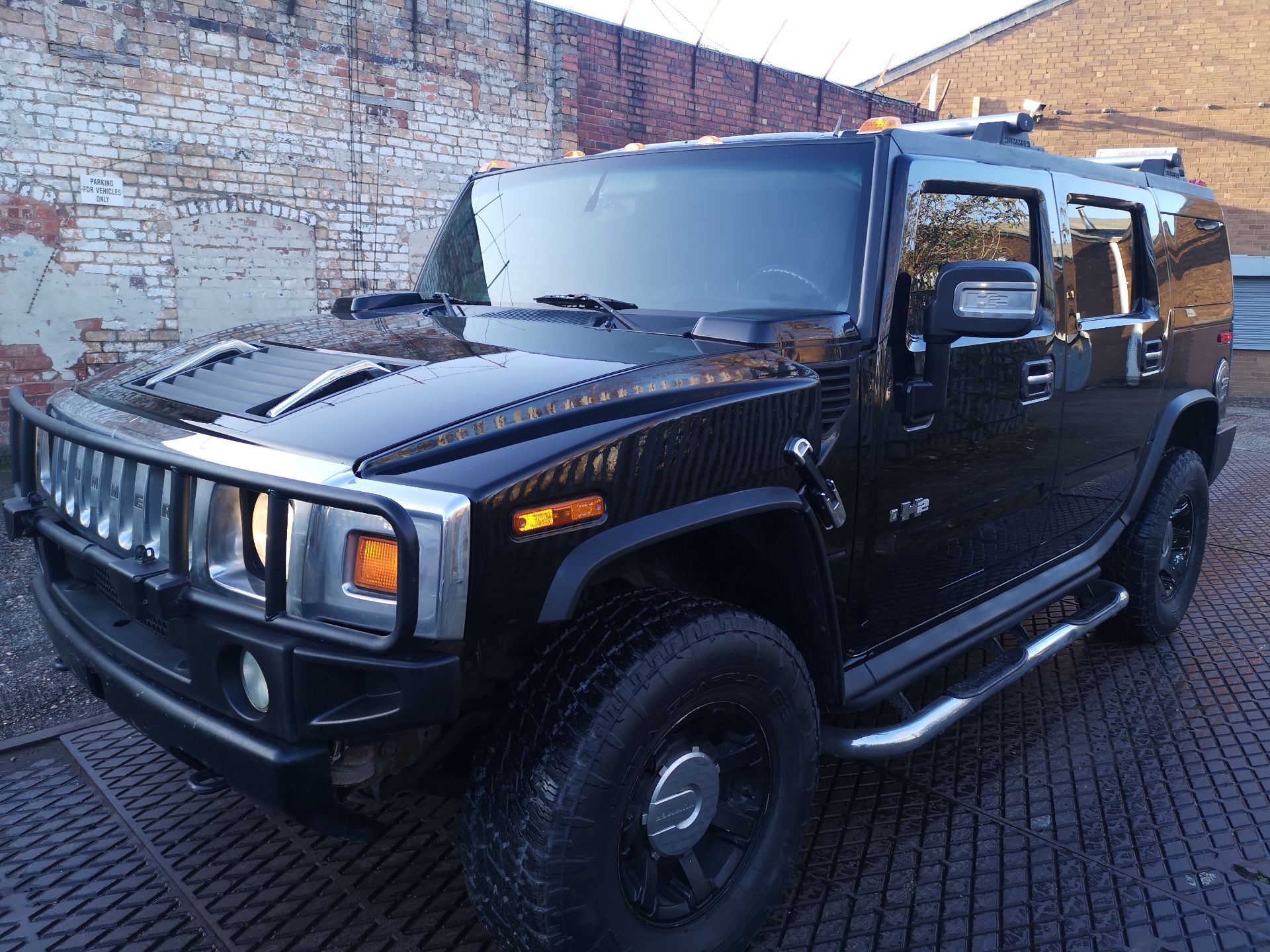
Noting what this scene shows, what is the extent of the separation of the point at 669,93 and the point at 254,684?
1019 centimetres

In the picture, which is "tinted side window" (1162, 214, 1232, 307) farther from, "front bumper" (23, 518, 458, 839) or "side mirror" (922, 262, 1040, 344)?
"front bumper" (23, 518, 458, 839)

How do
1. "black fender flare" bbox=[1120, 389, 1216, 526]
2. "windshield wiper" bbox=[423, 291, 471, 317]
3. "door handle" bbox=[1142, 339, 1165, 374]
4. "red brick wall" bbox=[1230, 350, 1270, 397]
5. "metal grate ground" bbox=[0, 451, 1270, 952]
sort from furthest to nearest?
"red brick wall" bbox=[1230, 350, 1270, 397] < "black fender flare" bbox=[1120, 389, 1216, 526] < "door handle" bbox=[1142, 339, 1165, 374] < "windshield wiper" bbox=[423, 291, 471, 317] < "metal grate ground" bbox=[0, 451, 1270, 952]

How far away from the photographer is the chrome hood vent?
207cm

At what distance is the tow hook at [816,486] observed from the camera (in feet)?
7.36

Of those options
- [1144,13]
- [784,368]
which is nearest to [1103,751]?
[784,368]

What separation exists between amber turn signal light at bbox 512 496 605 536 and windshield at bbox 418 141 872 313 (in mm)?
996

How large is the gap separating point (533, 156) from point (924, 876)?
8.79m

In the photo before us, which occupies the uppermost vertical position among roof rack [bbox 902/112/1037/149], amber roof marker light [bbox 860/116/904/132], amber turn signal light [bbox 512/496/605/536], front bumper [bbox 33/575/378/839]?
roof rack [bbox 902/112/1037/149]

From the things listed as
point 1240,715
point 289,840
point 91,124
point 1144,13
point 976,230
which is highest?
point 1144,13

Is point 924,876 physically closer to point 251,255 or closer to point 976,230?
point 976,230

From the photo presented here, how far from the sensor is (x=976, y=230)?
2.93 meters

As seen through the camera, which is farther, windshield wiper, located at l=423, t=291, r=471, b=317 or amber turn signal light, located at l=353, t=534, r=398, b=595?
windshield wiper, located at l=423, t=291, r=471, b=317

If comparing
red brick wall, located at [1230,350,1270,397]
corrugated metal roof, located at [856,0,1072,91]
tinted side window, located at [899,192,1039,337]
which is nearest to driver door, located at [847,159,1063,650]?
tinted side window, located at [899,192,1039,337]

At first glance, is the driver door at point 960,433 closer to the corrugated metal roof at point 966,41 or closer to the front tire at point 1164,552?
the front tire at point 1164,552
